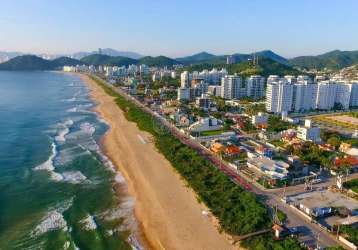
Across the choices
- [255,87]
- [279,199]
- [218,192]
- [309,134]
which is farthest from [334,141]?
[255,87]

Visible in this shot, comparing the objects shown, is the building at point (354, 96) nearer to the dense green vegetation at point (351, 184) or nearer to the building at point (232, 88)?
the building at point (232, 88)

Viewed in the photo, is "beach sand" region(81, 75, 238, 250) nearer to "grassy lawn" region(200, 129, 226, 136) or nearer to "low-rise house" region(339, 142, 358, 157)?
"grassy lawn" region(200, 129, 226, 136)

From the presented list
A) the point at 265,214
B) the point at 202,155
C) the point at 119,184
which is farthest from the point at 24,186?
the point at 265,214

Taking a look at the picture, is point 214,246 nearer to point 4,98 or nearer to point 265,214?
point 265,214

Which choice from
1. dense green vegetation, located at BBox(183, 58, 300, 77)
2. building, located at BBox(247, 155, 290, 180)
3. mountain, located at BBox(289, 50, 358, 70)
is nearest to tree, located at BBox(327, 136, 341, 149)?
building, located at BBox(247, 155, 290, 180)

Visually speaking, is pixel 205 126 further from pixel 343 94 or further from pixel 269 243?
pixel 343 94

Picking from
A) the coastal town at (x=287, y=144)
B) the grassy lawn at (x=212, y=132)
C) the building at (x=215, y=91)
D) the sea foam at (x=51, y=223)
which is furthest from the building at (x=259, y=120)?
the sea foam at (x=51, y=223)
